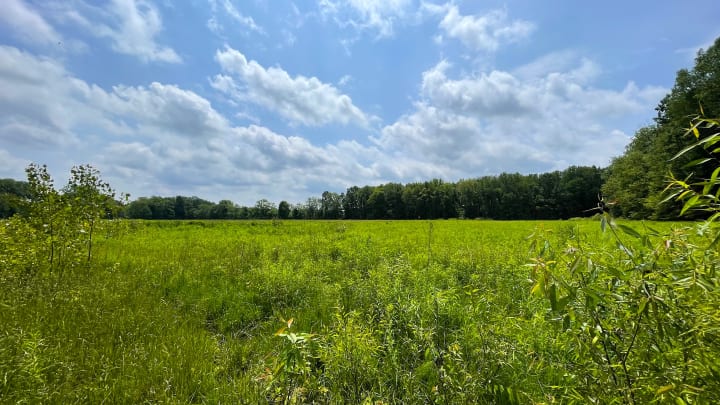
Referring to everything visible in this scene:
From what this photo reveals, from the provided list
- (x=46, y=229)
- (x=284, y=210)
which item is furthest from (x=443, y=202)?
(x=46, y=229)

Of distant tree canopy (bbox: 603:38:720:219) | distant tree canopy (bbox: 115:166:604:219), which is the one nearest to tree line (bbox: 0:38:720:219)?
distant tree canopy (bbox: 115:166:604:219)

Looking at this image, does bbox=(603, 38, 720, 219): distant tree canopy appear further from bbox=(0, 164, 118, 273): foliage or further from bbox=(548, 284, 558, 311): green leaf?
bbox=(0, 164, 118, 273): foliage

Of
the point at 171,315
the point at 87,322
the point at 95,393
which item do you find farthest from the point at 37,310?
the point at 95,393

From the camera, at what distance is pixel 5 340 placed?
3.92 meters

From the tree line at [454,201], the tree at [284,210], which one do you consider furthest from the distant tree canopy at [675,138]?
the tree at [284,210]

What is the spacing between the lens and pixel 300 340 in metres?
2.10

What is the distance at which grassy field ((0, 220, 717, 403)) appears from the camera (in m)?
2.71

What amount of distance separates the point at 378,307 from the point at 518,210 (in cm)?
9723

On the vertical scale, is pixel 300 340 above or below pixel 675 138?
below

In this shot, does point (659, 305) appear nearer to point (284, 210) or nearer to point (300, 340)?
point (300, 340)

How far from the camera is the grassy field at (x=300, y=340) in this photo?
2711 mm

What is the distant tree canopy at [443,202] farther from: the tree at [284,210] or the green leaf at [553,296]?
the green leaf at [553,296]

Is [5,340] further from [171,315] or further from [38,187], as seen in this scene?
[38,187]

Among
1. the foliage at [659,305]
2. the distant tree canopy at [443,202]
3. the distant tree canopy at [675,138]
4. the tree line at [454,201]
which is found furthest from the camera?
the distant tree canopy at [443,202]
